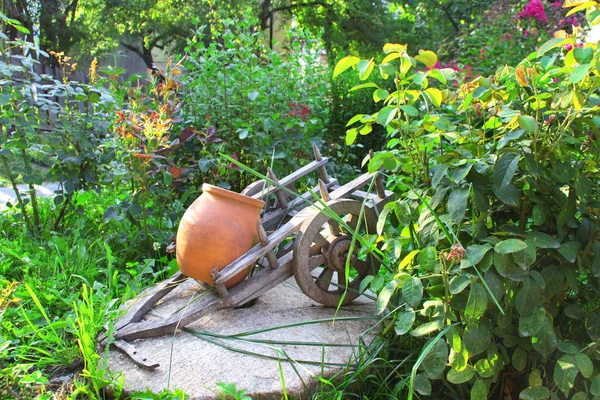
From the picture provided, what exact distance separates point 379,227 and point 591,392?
39.6 inches

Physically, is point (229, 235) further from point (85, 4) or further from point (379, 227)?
point (85, 4)

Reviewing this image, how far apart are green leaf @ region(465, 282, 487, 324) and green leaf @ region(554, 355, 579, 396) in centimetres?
33

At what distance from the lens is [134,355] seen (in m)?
2.41

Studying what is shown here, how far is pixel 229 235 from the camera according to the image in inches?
104

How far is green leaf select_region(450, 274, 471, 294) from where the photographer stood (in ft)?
6.21

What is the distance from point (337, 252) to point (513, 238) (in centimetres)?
97

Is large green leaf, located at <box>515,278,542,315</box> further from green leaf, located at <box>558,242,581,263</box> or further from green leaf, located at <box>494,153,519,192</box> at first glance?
green leaf, located at <box>494,153,519,192</box>

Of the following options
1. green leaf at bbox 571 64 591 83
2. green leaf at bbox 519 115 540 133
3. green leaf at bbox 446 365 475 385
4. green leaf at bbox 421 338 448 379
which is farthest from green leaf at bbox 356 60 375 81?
green leaf at bbox 446 365 475 385

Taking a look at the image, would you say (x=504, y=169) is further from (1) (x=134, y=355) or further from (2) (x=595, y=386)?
(1) (x=134, y=355)

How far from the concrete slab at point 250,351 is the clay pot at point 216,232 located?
255 millimetres

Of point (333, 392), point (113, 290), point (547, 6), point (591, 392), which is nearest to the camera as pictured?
point (591, 392)

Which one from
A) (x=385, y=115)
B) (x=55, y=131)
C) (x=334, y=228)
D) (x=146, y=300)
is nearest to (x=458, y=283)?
(x=385, y=115)

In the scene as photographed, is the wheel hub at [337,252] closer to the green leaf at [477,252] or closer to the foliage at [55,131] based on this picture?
the green leaf at [477,252]

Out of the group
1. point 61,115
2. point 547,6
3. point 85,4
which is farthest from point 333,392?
point 85,4
